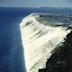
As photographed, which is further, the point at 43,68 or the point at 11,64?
the point at 11,64

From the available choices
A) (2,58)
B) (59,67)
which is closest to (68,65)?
(59,67)

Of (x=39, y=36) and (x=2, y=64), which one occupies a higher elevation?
(x=39, y=36)

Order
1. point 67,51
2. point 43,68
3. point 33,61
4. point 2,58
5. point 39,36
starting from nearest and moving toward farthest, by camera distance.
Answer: point 43,68, point 67,51, point 33,61, point 2,58, point 39,36

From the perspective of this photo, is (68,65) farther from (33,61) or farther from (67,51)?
(33,61)

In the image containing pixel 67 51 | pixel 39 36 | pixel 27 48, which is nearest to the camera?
pixel 67 51

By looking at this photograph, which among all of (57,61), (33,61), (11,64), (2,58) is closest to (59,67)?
(57,61)

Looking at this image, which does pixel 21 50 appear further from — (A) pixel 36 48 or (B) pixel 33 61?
(B) pixel 33 61

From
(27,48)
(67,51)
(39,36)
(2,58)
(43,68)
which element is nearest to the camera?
(43,68)

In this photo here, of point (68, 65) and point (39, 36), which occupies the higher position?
point (39, 36)

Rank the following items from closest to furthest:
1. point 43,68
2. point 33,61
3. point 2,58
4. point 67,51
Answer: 1. point 43,68
2. point 67,51
3. point 33,61
4. point 2,58
